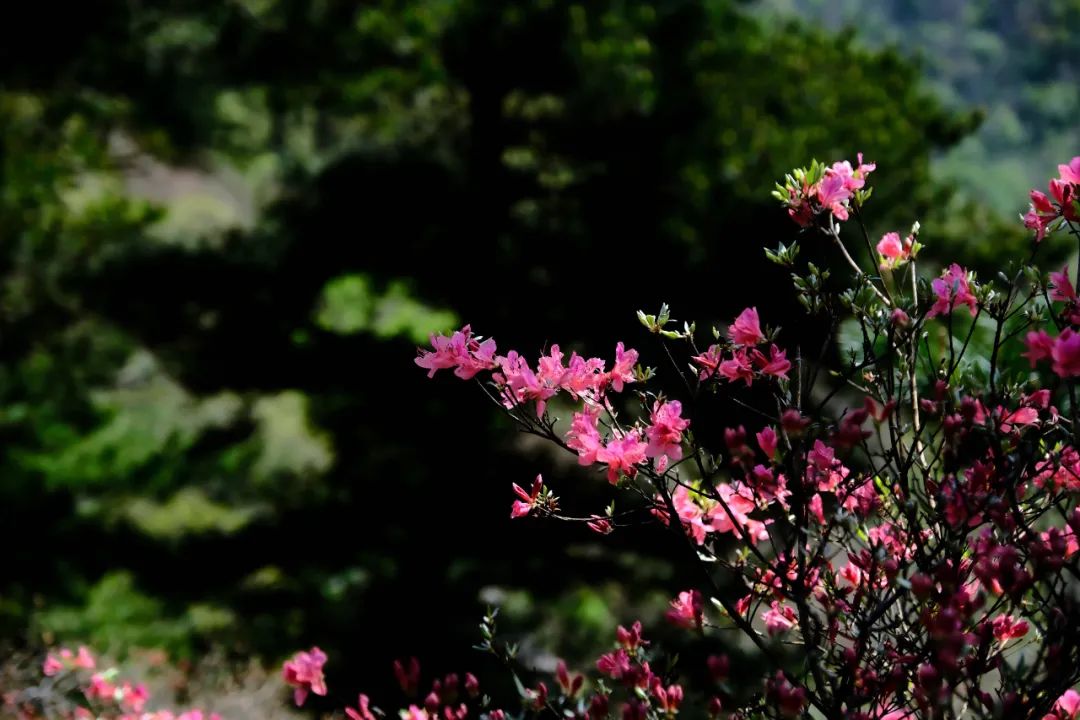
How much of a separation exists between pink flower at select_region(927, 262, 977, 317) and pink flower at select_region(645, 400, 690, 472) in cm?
47

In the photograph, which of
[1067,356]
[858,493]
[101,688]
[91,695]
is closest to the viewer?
[1067,356]

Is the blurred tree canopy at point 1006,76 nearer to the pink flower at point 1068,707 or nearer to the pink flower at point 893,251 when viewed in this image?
the pink flower at point 893,251

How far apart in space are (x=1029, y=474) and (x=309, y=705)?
461 cm

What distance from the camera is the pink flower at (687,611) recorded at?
1399 millimetres

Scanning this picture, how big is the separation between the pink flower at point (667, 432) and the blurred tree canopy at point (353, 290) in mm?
3358

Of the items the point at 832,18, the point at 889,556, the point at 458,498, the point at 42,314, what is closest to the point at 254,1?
the point at 42,314

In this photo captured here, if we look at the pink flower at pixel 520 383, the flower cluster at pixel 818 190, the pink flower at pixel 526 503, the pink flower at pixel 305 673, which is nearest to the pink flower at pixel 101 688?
the pink flower at pixel 305 673

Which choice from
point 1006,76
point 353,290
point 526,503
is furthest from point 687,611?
point 1006,76

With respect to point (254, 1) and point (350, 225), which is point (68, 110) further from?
point (350, 225)

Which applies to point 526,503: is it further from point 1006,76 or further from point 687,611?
point 1006,76

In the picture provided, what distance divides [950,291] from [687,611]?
71 centimetres

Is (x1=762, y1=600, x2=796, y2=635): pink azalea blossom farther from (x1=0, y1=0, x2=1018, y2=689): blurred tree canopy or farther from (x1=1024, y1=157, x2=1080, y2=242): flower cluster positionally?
(x1=0, y1=0, x2=1018, y2=689): blurred tree canopy

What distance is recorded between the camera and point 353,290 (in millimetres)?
4820

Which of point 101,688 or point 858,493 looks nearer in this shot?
point 858,493
